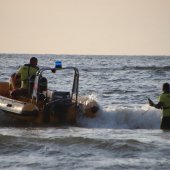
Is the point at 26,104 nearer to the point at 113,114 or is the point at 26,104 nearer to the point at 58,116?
the point at 58,116

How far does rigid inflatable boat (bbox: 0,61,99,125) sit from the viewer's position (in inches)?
626

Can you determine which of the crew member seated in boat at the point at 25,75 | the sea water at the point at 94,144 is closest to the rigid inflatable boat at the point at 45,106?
the crew member seated in boat at the point at 25,75

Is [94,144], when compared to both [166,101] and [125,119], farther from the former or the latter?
[125,119]

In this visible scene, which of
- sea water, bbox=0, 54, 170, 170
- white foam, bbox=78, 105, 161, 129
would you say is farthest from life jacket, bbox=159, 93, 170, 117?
white foam, bbox=78, 105, 161, 129

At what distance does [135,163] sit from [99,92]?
1732 cm

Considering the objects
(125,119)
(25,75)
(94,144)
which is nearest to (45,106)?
(25,75)

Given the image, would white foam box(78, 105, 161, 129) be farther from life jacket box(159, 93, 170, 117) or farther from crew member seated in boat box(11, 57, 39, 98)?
life jacket box(159, 93, 170, 117)

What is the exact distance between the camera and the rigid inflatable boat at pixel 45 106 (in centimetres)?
1590

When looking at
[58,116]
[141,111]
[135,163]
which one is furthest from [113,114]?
[135,163]

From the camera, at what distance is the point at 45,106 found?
16047mm

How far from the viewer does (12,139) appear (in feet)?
45.1

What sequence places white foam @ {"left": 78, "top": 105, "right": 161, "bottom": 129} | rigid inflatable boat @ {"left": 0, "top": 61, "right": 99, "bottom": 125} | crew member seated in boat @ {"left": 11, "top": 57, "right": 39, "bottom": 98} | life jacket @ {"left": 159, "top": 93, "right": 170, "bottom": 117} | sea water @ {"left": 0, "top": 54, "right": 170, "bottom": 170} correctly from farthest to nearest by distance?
1. white foam @ {"left": 78, "top": 105, "right": 161, "bottom": 129}
2. crew member seated in boat @ {"left": 11, "top": 57, "right": 39, "bottom": 98}
3. rigid inflatable boat @ {"left": 0, "top": 61, "right": 99, "bottom": 125}
4. life jacket @ {"left": 159, "top": 93, "right": 170, "bottom": 117}
5. sea water @ {"left": 0, "top": 54, "right": 170, "bottom": 170}

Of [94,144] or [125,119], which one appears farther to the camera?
[125,119]

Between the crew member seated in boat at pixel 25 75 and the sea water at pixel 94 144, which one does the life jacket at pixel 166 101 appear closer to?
the sea water at pixel 94 144
